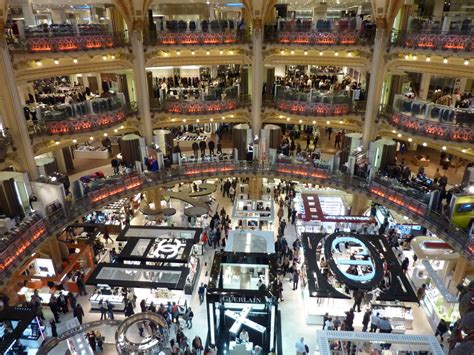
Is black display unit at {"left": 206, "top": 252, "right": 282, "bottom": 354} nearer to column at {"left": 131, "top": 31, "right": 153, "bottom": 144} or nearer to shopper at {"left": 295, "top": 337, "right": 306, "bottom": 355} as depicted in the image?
shopper at {"left": 295, "top": 337, "right": 306, "bottom": 355}

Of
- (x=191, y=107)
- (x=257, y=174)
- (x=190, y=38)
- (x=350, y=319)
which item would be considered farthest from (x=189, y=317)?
(x=190, y=38)

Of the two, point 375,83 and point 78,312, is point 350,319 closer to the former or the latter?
point 78,312

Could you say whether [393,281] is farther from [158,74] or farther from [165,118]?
[158,74]

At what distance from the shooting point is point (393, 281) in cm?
1716

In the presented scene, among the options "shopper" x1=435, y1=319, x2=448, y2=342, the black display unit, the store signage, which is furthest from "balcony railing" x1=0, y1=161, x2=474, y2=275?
the store signage

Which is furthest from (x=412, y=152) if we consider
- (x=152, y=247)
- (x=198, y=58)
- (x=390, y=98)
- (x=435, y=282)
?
(x=152, y=247)

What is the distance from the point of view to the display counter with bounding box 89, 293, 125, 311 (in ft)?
61.2

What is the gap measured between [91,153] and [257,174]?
14864mm

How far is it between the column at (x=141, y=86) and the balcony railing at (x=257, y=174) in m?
3.64

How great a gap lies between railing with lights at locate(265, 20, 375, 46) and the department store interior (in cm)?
10

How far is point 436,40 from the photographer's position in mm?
19984

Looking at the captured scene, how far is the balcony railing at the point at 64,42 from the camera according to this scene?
1977 centimetres

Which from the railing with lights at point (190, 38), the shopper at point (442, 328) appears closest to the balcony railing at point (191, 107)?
the railing with lights at point (190, 38)

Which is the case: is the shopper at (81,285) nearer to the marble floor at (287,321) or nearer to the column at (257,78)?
the marble floor at (287,321)
